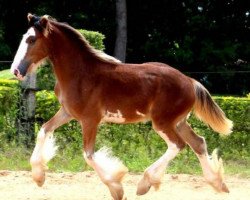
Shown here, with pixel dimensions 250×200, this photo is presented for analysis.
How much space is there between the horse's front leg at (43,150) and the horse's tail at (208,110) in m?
1.37

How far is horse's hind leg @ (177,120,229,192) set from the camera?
6328 millimetres

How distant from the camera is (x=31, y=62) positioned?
5957 millimetres

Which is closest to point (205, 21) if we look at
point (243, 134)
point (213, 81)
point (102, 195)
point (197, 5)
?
point (197, 5)

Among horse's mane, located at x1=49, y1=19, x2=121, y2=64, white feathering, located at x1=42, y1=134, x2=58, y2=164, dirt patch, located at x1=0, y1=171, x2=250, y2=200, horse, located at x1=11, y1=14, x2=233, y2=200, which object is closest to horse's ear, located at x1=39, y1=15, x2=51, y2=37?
horse, located at x1=11, y1=14, x2=233, y2=200

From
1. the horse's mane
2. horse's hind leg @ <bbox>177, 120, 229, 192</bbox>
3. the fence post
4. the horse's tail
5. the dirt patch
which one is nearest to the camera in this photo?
the horse's mane

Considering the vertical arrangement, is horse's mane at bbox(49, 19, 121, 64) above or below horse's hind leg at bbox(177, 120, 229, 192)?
above

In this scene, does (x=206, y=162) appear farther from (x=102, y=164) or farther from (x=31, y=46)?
(x=31, y=46)

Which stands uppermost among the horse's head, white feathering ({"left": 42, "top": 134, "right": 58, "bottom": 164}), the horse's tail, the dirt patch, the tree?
the horse's head

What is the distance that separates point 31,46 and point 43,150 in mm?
1052

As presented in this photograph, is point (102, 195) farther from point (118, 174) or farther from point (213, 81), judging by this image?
point (213, 81)

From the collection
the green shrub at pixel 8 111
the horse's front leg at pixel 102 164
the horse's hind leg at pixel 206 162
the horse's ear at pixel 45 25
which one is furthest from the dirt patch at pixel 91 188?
the horse's ear at pixel 45 25

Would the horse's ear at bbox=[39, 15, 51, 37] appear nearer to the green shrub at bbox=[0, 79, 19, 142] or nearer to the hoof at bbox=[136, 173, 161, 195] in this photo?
the hoof at bbox=[136, 173, 161, 195]

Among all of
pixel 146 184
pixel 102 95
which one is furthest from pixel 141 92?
pixel 146 184

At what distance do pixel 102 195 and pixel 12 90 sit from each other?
11.4 feet
